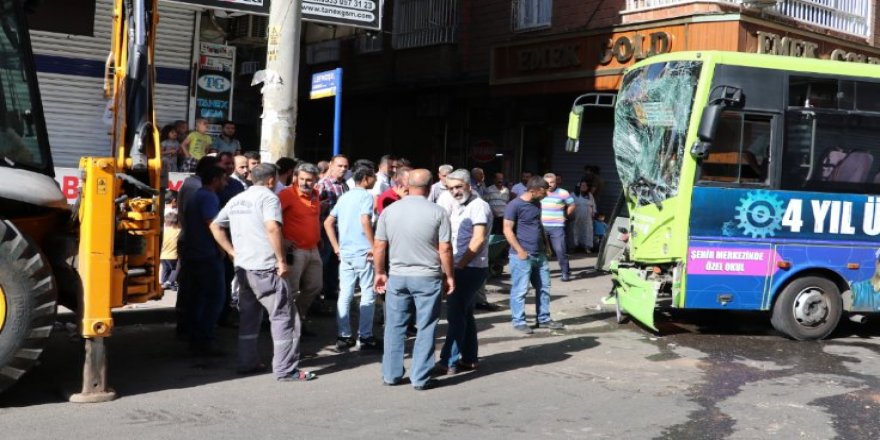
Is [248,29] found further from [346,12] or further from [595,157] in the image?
[595,157]

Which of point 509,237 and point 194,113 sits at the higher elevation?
point 194,113

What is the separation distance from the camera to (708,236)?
10.7 metres

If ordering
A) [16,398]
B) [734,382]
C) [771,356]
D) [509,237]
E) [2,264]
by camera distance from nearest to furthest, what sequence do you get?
[2,264]
[16,398]
[734,382]
[771,356]
[509,237]

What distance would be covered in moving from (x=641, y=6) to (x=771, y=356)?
10436 millimetres

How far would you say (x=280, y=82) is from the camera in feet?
36.2

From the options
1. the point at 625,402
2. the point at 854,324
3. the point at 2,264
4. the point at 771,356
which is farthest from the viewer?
the point at 854,324

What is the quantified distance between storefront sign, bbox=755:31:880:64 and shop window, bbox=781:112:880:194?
20.3ft

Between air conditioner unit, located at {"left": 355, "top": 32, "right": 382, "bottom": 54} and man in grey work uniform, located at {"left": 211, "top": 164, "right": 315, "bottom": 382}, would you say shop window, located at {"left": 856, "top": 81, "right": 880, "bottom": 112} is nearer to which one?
man in grey work uniform, located at {"left": 211, "top": 164, "right": 315, "bottom": 382}

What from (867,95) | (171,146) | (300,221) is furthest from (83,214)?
(867,95)

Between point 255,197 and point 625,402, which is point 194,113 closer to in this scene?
point 255,197

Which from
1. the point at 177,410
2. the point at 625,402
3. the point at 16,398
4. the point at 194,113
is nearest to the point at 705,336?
the point at 625,402

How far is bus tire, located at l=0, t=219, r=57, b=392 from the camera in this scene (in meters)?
6.59

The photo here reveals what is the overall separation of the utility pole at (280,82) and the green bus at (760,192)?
4.07m

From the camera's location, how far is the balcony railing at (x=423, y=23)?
23469 mm
